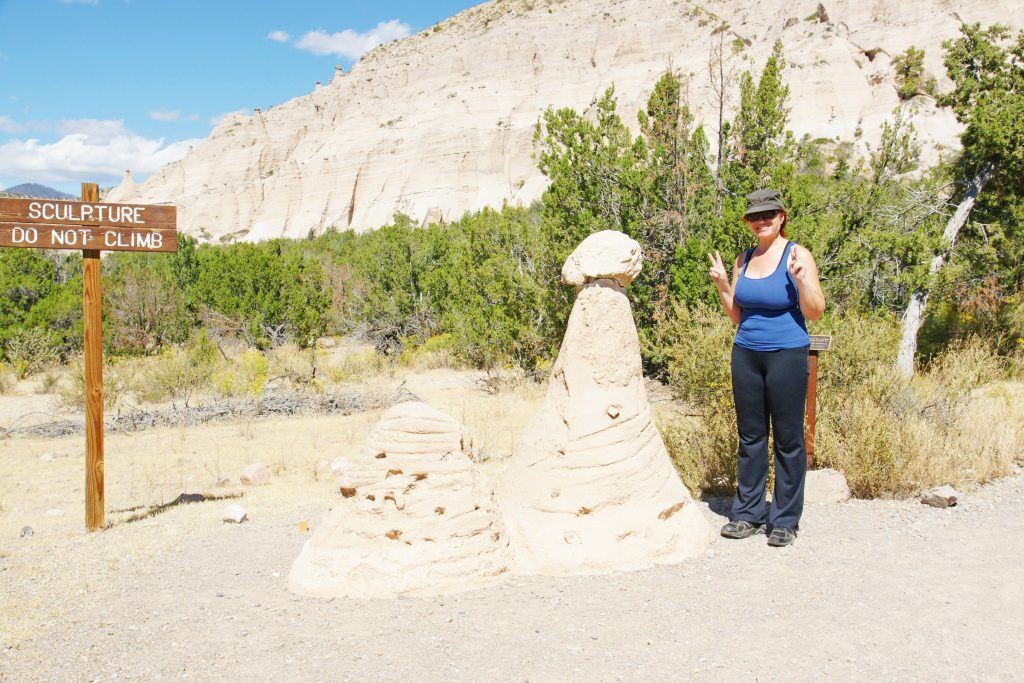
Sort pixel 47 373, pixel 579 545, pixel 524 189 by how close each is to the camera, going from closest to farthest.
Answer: pixel 579 545 < pixel 47 373 < pixel 524 189

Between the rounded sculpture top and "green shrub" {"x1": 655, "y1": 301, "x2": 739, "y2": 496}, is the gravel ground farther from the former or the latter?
the rounded sculpture top

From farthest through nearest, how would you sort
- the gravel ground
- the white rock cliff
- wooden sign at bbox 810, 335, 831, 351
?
the white rock cliff, wooden sign at bbox 810, 335, 831, 351, the gravel ground

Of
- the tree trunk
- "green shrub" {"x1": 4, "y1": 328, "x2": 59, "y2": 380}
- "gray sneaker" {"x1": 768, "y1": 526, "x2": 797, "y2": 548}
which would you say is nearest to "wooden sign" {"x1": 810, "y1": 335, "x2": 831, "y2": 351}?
"gray sneaker" {"x1": 768, "y1": 526, "x2": 797, "y2": 548}

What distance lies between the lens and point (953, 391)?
278 inches

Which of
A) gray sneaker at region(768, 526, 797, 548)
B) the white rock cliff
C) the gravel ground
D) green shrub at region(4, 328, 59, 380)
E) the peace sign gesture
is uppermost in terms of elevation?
the white rock cliff

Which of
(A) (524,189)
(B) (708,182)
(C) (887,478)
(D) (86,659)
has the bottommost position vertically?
(D) (86,659)

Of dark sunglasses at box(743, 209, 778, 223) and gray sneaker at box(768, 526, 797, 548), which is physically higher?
dark sunglasses at box(743, 209, 778, 223)

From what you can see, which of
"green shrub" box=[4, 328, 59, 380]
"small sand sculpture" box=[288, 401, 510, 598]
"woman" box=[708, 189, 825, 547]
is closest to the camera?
"small sand sculpture" box=[288, 401, 510, 598]

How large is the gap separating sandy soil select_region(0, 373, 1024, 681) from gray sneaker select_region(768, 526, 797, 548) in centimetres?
7

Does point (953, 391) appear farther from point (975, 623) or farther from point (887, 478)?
point (975, 623)

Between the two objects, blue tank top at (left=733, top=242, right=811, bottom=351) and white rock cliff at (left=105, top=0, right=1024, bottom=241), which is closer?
blue tank top at (left=733, top=242, right=811, bottom=351)

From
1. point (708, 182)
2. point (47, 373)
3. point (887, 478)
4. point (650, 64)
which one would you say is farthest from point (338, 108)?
point (887, 478)

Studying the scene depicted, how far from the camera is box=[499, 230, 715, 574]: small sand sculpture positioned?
4.12m

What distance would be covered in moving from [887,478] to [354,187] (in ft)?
192
